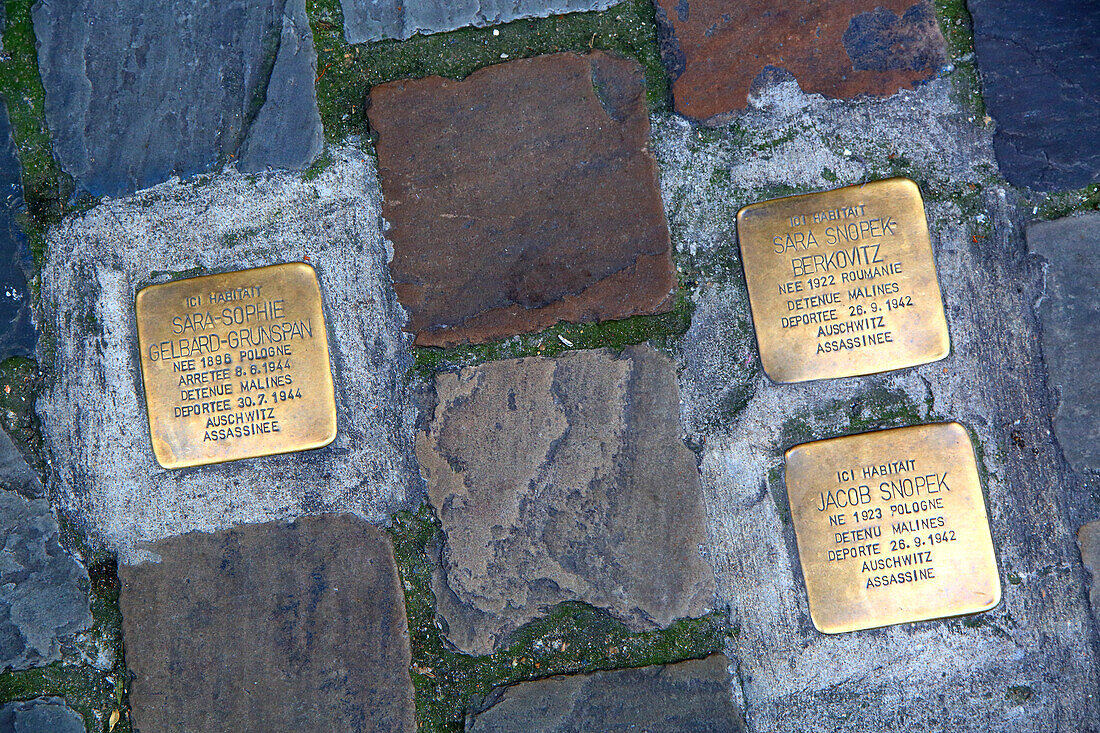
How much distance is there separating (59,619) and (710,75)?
237 cm

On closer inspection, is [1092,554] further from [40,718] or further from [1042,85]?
[40,718]

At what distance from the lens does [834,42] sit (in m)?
1.66

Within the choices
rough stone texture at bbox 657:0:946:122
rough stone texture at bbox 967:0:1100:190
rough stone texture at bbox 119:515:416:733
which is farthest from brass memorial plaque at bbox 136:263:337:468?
rough stone texture at bbox 967:0:1100:190

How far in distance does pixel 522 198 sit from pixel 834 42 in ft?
3.11

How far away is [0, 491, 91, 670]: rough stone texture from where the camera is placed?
1.70 metres

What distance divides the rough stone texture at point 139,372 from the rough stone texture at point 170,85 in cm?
10

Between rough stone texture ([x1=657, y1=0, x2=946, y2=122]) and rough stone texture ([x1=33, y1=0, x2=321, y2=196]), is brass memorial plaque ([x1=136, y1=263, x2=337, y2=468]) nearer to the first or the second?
rough stone texture ([x1=33, y1=0, x2=321, y2=196])

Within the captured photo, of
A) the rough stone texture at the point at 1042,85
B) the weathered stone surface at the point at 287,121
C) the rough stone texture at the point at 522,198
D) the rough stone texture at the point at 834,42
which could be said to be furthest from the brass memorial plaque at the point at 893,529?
the weathered stone surface at the point at 287,121

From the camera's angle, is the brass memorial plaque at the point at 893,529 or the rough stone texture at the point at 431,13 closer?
the brass memorial plaque at the point at 893,529

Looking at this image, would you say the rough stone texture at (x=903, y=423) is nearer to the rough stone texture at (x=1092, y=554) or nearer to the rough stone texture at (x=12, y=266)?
the rough stone texture at (x=1092, y=554)

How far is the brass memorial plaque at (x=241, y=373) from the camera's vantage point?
5.49 feet

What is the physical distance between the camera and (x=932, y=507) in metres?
1.61

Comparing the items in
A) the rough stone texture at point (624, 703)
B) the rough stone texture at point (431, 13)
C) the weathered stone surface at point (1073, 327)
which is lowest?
the rough stone texture at point (624, 703)

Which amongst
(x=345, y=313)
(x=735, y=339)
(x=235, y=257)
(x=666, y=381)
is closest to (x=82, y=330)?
(x=235, y=257)
